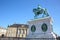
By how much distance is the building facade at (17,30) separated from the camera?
54003 mm

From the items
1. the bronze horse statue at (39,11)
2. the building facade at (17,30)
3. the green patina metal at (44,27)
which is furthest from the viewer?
the building facade at (17,30)

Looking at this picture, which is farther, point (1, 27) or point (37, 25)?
point (1, 27)

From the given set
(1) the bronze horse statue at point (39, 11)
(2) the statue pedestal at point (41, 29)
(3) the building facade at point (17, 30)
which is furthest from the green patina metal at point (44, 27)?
(3) the building facade at point (17, 30)

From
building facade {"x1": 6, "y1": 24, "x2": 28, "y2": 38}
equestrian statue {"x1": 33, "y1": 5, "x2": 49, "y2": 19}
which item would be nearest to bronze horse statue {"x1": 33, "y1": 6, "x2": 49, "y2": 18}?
equestrian statue {"x1": 33, "y1": 5, "x2": 49, "y2": 19}

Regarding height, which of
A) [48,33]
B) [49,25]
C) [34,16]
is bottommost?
[48,33]

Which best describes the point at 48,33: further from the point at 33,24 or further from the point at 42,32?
the point at 33,24

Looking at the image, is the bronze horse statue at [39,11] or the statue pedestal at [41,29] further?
the bronze horse statue at [39,11]

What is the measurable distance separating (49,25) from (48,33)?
1.26 metres

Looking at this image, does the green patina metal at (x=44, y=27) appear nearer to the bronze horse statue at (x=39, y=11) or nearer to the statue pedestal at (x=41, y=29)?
the statue pedestal at (x=41, y=29)

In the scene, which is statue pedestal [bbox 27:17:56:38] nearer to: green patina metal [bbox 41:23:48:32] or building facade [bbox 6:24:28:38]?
green patina metal [bbox 41:23:48:32]

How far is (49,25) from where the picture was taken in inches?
778

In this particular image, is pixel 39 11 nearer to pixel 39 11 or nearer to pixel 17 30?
pixel 39 11

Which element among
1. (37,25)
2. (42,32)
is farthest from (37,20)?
(42,32)

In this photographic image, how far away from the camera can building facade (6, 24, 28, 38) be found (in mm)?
54003
